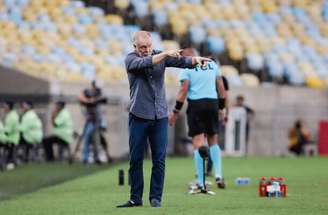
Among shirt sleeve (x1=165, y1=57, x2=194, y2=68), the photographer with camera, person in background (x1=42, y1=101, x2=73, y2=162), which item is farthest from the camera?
person in background (x1=42, y1=101, x2=73, y2=162)

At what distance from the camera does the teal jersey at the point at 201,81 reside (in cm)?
1755

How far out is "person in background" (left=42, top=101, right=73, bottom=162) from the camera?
3002cm

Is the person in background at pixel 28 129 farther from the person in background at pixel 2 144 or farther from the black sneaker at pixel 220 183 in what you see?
the black sneaker at pixel 220 183

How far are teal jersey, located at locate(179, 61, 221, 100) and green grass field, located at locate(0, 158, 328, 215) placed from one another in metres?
1.41

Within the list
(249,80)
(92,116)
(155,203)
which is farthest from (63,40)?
(155,203)

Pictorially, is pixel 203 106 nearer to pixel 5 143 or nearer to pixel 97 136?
pixel 5 143

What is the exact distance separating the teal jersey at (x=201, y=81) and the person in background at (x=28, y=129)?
1126 centimetres

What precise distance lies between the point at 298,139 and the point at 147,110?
68.1ft

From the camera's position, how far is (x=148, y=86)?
→ 14.0 m

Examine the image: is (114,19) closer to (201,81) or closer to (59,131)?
(59,131)

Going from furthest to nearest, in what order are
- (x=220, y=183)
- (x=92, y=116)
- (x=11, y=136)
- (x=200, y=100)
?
1. (x=92, y=116)
2. (x=11, y=136)
3. (x=220, y=183)
4. (x=200, y=100)

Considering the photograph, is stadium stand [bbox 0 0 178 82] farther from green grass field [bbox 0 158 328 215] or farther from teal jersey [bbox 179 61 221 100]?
teal jersey [bbox 179 61 221 100]

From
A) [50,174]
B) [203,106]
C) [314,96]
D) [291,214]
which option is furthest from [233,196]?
[314,96]

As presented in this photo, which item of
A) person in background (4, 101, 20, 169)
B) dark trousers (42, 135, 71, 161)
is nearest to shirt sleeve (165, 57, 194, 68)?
person in background (4, 101, 20, 169)
